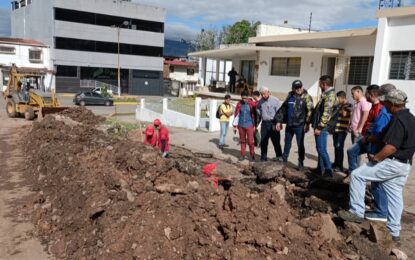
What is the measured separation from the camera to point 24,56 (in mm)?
44250

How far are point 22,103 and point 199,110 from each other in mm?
9936

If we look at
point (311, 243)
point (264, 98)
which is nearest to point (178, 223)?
point (311, 243)

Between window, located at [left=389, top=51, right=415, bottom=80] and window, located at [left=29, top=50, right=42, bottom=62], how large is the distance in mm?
41746

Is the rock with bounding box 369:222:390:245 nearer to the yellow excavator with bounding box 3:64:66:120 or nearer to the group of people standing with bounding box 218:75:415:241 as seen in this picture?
the group of people standing with bounding box 218:75:415:241

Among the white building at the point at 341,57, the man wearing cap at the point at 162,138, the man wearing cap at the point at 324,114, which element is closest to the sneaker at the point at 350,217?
the man wearing cap at the point at 324,114

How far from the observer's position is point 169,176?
5.96m

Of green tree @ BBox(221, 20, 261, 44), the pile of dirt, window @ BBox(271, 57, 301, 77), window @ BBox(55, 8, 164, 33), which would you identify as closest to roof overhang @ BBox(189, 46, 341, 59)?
window @ BBox(271, 57, 301, 77)

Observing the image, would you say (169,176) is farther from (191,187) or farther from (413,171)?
(413,171)

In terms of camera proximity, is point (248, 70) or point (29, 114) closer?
point (29, 114)

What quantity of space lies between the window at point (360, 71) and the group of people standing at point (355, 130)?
780cm

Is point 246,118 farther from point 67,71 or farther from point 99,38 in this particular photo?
point 99,38

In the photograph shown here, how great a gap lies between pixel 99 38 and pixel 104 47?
50.6 inches

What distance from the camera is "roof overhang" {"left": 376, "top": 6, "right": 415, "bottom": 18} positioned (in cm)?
1255

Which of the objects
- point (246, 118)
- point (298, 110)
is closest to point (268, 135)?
point (246, 118)
